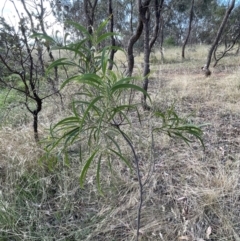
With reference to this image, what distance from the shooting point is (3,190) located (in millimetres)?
1255

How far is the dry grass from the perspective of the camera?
3.34 feet

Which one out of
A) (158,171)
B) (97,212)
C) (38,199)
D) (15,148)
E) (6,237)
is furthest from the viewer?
(15,148)

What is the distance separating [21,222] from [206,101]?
8.70 ft

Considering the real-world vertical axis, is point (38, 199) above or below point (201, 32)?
below

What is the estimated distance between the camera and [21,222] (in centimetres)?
109

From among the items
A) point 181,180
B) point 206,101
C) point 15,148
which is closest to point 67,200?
point 15,148

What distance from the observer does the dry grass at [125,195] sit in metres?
1.02

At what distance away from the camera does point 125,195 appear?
121 centimetres

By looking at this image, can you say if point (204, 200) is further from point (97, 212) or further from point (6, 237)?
point (6, 237)

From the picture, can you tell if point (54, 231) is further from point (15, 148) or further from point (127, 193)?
point (15, 148)

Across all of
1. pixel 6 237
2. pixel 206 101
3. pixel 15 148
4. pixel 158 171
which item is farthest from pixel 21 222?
pixel 206 101

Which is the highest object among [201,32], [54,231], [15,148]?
[201,32]

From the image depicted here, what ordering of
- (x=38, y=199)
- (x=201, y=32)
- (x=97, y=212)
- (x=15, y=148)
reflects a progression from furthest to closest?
(x=201, y=32) < (x=15, y=148) < (x=38, y=199) < (x=97, y=212)

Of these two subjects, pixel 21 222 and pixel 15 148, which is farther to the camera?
pixel 15 148
